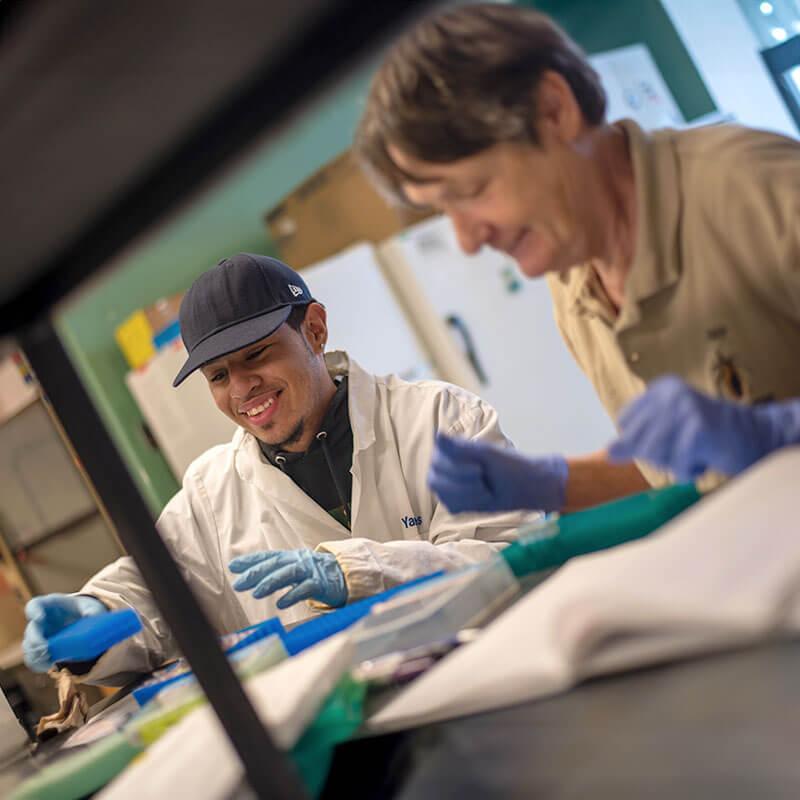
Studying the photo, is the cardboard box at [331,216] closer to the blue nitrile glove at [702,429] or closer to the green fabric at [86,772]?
the blue nitrile glove at [702,429]

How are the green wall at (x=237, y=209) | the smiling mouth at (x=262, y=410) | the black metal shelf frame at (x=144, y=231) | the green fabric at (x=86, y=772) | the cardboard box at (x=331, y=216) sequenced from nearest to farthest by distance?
the black metal shelf frame at (x=144, y=231), the green wall at (x=237, y=209), the cardboard box at (x=331, y=216), the green fabric at (x=86, y=772), the smiling mouth at (x=262, y=410)

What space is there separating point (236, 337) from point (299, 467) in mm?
207

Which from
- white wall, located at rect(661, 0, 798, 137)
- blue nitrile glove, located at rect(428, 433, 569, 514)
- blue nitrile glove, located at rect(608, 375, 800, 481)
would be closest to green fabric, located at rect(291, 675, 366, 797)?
blue nitrile glove, located at rect(428, 433, 569, 514)

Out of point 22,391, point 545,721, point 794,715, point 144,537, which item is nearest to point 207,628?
point 144,537

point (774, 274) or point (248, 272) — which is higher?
point (248, 272)

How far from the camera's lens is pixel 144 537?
0.53m

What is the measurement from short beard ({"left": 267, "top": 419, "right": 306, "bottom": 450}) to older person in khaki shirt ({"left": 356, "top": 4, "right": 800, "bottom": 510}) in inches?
18.9

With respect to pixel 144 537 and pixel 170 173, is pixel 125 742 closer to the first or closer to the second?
pixel 144 537

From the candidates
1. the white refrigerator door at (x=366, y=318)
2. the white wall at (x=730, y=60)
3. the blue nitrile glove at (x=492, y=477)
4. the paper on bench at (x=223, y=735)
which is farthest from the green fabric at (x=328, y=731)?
the white wall at (x=730, y=60)

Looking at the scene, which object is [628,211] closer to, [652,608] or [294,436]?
[652,608]

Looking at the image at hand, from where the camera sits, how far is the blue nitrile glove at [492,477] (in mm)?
786

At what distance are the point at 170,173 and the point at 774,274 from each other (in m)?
0.47

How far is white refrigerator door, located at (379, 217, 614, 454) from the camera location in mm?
766

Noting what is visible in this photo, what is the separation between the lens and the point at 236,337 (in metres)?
1.04
